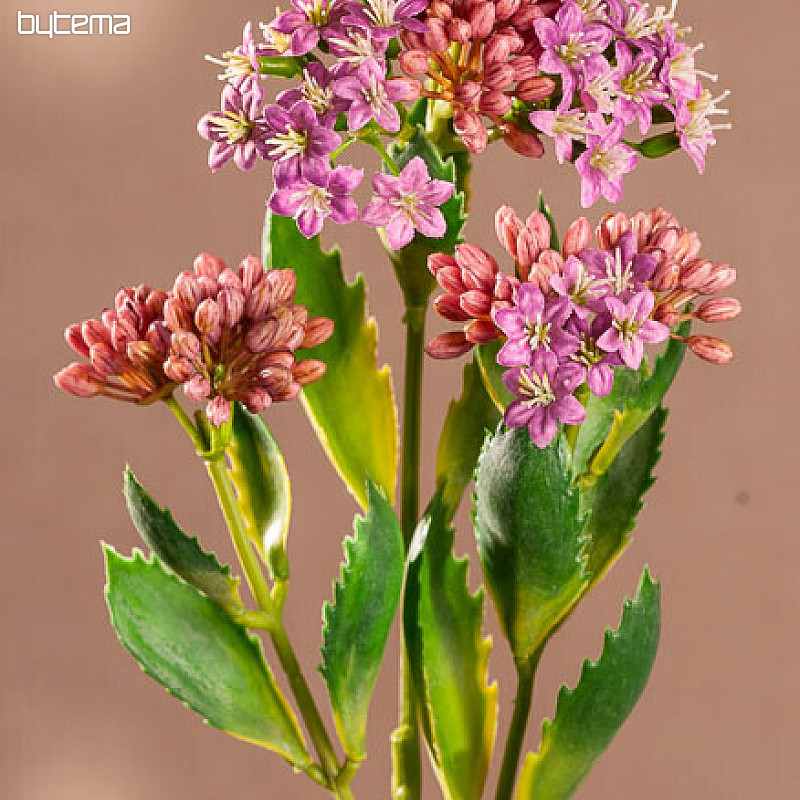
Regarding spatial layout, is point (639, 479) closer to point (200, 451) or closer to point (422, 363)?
point (422, 363)

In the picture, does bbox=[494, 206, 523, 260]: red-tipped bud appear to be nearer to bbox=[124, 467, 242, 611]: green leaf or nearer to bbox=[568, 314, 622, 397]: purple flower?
bbox=[568, 314, 622, 397]: purple flower

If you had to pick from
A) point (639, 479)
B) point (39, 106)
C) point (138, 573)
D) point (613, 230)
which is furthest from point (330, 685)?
point (39, 106)

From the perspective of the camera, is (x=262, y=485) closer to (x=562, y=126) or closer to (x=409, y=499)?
(x=409, y=499)

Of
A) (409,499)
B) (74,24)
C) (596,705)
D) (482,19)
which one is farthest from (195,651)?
(74,24)

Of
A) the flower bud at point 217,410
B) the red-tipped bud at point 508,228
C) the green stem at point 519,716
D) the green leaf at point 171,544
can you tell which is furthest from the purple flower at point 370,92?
the green stem at point 519,716

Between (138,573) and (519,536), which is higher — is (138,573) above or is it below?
below

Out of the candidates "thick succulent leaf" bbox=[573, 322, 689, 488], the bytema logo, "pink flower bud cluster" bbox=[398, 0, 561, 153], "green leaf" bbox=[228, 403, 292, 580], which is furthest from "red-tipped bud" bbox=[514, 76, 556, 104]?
the bytema logo

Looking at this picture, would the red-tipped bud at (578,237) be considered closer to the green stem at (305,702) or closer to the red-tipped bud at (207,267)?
the red-tipped bud at (207,267)
